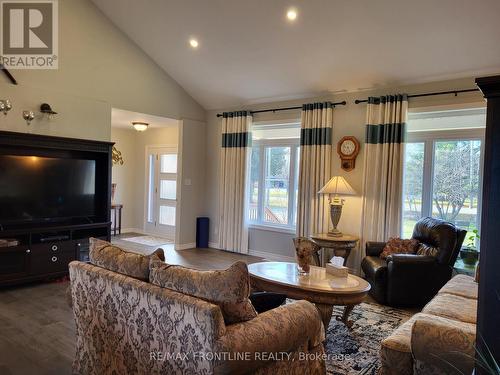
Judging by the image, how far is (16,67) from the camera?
15.5 ft

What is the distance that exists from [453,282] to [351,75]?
301cm

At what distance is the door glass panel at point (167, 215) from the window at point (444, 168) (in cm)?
500

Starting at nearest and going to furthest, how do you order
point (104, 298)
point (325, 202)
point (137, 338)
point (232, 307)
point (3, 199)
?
point (232, 307) < point (137, 338) < point (104, 298) < point (3, 199) < point (325, 202)

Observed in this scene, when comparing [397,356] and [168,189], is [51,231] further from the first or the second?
[397,356]

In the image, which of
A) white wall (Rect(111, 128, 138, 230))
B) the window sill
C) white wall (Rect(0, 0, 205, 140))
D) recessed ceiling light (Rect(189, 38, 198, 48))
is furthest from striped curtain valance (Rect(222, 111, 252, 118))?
white wall (Rect(111, 128, 138, 230))

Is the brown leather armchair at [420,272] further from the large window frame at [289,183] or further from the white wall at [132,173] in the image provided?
the white wall at [132,173]

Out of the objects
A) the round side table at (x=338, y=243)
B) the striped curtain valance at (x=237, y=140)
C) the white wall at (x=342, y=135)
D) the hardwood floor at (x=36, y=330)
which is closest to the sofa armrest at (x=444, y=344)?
the hardwood floor at (x=36, y=330)

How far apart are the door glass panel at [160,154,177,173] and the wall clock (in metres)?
4.05

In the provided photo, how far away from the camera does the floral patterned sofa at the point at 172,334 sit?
1.69m

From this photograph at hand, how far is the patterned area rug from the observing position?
2.72m

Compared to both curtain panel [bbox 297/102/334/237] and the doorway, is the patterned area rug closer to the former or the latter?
curtain panel [bbox 297/102/334/237]

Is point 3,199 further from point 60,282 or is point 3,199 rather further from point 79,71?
point 79,71

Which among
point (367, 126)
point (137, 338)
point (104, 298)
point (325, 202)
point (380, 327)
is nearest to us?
point (137, 338)

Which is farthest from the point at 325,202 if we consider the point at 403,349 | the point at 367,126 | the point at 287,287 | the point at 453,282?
the point at 403,349
